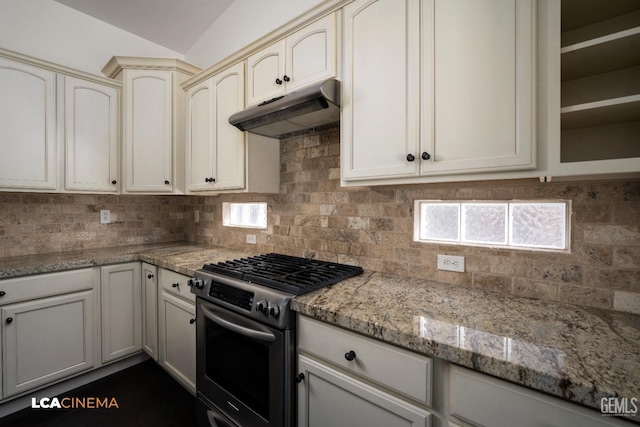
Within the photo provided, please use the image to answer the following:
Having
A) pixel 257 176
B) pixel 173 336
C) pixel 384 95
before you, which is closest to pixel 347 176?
pixel 384 95

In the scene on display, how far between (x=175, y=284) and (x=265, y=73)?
5.07 feet

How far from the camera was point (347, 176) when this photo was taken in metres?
1.43

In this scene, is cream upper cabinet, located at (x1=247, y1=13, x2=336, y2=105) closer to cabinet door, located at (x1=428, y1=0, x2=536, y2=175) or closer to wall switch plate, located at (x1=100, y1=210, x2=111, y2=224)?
cabinet door, located at (x1=428, y1=0, x2=536, y2=175)

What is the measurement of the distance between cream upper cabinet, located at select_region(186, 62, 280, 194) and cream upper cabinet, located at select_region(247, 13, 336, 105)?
0.17 m

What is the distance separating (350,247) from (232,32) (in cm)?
233

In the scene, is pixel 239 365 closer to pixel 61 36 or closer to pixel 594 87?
pixel 594 87

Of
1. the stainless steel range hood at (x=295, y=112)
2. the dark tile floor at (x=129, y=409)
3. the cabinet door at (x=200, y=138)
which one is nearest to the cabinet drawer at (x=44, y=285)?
the dark tile floor at (x=129, y=409)

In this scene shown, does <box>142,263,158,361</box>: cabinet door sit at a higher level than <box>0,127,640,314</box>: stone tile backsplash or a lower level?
lower

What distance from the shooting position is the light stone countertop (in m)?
0.68

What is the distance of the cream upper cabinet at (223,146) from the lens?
1970 millimetres

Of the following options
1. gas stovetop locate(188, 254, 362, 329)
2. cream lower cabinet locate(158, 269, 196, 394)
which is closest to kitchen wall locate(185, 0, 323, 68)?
gas stovetop locate(188, 254, 362, 329)

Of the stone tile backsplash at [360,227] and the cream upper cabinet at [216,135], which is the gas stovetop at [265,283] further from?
the cream upper cabinet at [216,135]

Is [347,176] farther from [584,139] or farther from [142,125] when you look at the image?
[142,125]

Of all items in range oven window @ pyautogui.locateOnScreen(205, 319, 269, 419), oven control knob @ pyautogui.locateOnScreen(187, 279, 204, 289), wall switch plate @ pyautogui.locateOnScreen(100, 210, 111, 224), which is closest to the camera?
range oven window @ pyautogui.locateOnScreen(205, 319, 269, 419)
